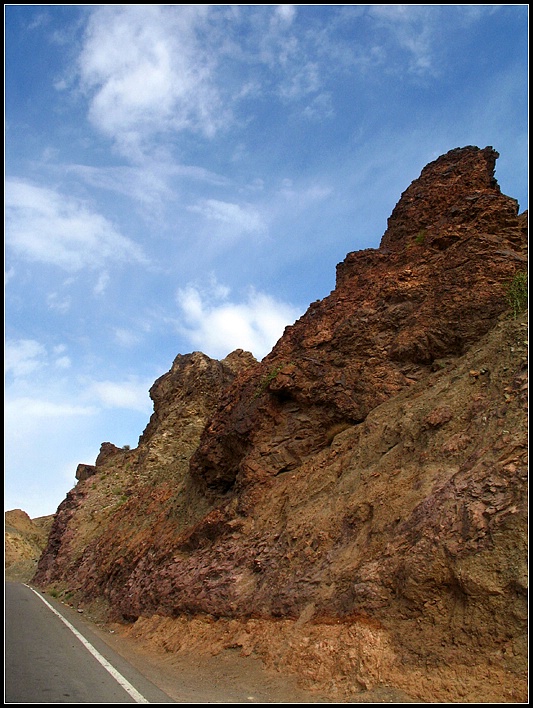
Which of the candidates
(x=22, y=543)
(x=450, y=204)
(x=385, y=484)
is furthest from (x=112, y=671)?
(x=22, y=543)

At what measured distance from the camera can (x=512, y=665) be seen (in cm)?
623

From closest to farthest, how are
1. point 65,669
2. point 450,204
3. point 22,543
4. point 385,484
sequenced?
point 65,669 → point 385,484 → point 450,204 → point 22,543

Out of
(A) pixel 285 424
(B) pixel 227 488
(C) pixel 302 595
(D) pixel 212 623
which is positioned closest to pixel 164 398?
(B) pixel 227 488

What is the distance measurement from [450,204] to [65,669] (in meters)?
14.9

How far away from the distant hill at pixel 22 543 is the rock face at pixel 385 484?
89.8 ft

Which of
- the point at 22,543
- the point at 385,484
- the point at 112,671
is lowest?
the point at 22,543

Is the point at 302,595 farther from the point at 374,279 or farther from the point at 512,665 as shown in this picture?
the point at 374,279

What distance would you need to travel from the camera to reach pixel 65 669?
902 centimetres

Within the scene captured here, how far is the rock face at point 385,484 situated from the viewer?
23.2ft

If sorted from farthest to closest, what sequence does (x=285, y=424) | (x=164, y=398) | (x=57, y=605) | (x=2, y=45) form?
(x=164, y=398), (x=57, y=605), (x=285, y=424), (x=2, y=45)

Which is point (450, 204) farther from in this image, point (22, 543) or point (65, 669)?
point (22, 543)

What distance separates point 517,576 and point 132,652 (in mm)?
9020

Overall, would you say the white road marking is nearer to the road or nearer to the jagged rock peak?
the road

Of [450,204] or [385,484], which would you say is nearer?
[385,484]
